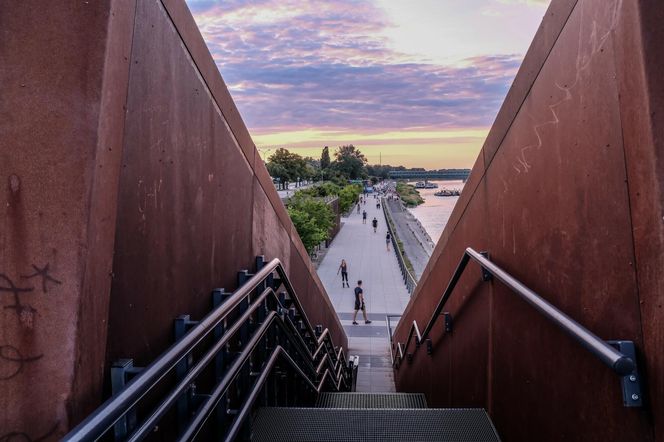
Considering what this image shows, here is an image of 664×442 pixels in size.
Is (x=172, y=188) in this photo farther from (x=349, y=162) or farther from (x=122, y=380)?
(x=349, y=162)

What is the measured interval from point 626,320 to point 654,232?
1.09 ft

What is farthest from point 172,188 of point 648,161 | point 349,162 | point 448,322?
point 349,162

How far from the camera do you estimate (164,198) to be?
2340mm

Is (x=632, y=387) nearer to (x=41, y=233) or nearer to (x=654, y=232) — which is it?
(x=654, y=232)

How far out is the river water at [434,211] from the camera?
58.5m

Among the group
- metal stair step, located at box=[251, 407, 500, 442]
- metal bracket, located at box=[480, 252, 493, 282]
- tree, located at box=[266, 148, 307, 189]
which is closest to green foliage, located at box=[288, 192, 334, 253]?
metal bracket, located at box=[480, 252, 493, 282]

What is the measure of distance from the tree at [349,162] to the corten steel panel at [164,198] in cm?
12243

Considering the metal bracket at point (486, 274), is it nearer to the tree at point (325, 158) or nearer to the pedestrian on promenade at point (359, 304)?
the pedestrian on promenade at point (359, 304)

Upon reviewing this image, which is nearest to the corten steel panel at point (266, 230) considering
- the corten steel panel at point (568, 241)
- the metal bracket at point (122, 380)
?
the corten steel panel at point (568, 241)

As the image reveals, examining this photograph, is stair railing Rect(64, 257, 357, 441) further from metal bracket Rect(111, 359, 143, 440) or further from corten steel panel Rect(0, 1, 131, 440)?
corten steel panel Rect(0, 1, 131, 440)

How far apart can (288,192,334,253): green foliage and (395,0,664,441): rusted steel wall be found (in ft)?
64.9

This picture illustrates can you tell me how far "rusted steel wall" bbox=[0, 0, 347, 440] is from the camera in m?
1.62

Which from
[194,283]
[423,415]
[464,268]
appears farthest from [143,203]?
[464,268]

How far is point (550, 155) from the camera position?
268 cm
